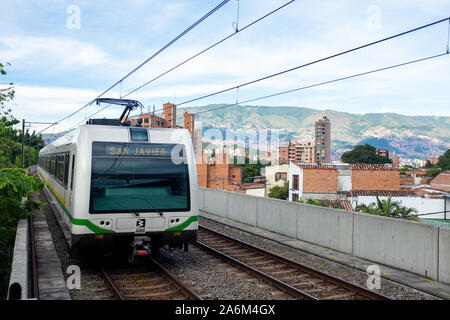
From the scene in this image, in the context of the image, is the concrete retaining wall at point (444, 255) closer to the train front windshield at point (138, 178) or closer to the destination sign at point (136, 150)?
the train front windshield at point (138, 178)

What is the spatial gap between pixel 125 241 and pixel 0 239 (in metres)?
4.62

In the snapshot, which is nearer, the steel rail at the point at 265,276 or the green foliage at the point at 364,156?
the steel rail at the point at 265,276

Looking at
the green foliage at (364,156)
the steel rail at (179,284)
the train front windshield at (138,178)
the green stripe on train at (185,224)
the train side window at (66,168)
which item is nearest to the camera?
the steel rail at (179,284)

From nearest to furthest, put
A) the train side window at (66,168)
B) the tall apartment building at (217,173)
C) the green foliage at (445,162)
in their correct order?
the train side window at (66,168) → the tall apartment building at (217,173) → the green foliage at (445,162)

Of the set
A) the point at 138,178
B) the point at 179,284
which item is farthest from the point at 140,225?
the point at 179,284

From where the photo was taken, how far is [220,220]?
59.7 ft

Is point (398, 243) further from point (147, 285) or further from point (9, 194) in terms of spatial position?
point (9, 194)

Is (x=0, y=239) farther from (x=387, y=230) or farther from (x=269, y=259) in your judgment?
(x=387, y=230)

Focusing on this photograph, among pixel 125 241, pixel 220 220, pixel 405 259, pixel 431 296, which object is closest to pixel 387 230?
pixel 405 259

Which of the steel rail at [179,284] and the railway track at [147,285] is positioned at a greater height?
the steel rail at [179,284]

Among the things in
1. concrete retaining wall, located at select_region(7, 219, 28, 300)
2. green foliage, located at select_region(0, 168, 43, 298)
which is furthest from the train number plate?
green foliage, located at select_region(0, 168, 43, 298)

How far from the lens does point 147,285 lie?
8531 mm

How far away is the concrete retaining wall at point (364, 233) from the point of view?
364 inches

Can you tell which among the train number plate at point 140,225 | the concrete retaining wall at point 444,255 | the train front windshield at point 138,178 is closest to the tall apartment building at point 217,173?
the train front windshield at point 138,178
